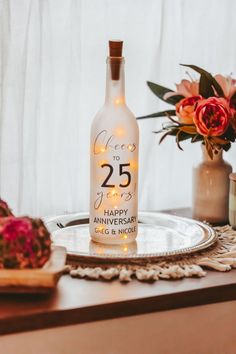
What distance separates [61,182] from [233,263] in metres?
0.63

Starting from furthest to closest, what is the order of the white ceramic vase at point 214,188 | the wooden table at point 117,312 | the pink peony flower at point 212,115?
the white ceramic vase at point 214,188
the pink peony flower at point 212,115
the wooden table at point 117,312

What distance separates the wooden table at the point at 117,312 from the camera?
102 centimetres

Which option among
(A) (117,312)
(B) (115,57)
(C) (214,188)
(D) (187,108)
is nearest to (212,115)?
(D) (187,108)

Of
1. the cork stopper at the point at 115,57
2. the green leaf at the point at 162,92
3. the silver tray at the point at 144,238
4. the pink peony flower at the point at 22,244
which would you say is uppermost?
the cork stopper at the point at 115,57

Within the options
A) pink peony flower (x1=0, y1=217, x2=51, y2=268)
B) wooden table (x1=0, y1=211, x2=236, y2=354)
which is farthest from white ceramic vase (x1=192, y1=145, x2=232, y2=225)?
pink peony flower (x1=0, y1=217, x2=51, y2=268)

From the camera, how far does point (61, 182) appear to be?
175 cm

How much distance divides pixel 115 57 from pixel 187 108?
29 cm

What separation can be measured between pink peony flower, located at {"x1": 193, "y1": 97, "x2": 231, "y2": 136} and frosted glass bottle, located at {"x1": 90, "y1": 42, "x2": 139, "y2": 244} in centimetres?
21

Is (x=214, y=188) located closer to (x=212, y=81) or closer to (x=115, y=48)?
(x=212, y=81)

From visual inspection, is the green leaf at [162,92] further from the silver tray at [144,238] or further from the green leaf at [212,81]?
the silver tray at [144,238]

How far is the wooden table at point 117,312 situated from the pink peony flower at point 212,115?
0.36m

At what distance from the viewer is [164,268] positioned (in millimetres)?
1190

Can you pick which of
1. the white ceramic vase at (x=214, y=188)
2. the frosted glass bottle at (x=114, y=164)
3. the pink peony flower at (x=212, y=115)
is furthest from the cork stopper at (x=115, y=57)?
the white ceramic vase at (x=214, y=188)

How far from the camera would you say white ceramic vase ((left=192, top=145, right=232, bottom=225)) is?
1534mm
